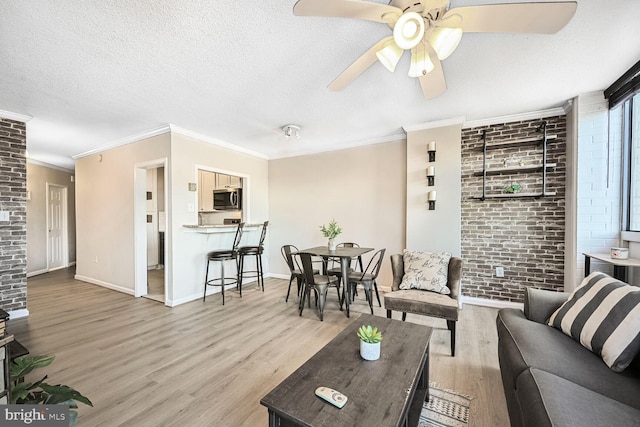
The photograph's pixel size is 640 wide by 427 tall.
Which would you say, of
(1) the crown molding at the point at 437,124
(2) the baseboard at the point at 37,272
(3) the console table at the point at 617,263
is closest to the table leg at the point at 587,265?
(3) the console table at the point at 617,263

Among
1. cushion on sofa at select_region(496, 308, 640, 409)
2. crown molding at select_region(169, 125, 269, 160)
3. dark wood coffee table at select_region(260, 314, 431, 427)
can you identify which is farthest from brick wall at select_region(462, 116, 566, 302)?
crown molding at select_region(169, 125, 269, 160)

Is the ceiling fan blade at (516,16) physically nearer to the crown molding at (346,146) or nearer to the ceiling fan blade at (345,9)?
the ceiling fan blade at (345,9)

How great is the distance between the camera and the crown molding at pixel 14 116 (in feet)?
10.6

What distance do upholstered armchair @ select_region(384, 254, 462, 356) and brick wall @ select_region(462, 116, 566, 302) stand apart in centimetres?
116

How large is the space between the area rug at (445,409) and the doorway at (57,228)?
8.13 meters

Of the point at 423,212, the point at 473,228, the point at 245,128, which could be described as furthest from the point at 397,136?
the point at 245,128

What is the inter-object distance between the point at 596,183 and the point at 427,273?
2.08 m

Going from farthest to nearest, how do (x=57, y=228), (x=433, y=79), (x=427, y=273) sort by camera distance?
1. (x=57, y=228)
2. (x=427, y=273)
3. (x=433, y=79)

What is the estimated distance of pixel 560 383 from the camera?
1213 millimetres

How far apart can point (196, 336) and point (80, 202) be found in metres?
4.29

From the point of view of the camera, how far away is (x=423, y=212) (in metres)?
3.81

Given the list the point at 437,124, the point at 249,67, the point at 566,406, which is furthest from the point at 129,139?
the point at 566,406

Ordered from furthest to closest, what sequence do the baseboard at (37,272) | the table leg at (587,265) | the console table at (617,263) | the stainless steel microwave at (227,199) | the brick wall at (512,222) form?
the baseboard at (37,272) → the stainless steel microwave at (227,199) → the brick wall at (512,222) → the table leg at (587,265) → the console table at (617,263)

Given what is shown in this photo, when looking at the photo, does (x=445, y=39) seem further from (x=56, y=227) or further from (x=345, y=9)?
(x=56, y=227)
